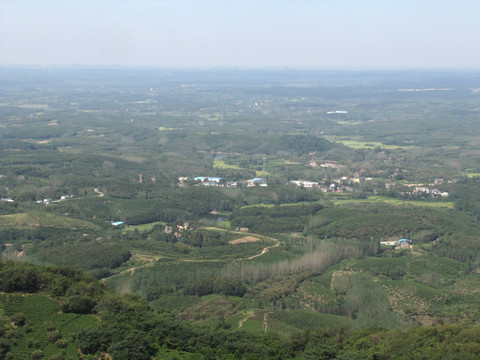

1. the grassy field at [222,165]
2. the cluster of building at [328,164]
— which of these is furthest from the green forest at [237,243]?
the grassy field at [222,165]

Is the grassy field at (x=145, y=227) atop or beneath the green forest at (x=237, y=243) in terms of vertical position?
beneath

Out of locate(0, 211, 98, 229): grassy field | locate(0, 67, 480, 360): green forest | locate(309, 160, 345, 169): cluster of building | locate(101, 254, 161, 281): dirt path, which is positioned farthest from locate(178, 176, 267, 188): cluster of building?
locate(101, 254, 161, 281): dirt path

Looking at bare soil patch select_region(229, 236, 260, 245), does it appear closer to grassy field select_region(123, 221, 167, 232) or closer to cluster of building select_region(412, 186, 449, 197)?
grassy field select_region(123, 221, 167, 232)

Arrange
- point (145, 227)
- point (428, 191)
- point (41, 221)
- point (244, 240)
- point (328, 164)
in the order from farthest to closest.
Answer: point (328, 164), point (428, 191), point (145, 227), point (41, 221), point (244, 240)

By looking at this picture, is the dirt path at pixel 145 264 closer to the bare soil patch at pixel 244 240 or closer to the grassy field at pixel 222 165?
the bare soil patch at pixel 244 240

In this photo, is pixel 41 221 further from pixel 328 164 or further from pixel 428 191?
pixel 328 164

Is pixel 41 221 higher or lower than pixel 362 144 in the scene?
higher

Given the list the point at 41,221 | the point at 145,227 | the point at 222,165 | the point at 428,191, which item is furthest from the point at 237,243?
the point at 222,165

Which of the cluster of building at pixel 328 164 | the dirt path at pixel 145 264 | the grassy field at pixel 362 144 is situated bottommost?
the cluster of building at pixel 328 164

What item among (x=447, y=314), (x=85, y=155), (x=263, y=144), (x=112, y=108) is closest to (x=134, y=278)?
(x=447, y=314)

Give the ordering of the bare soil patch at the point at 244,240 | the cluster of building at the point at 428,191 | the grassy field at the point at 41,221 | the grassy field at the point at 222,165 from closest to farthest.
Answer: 1. the bare soil patch at the point at 244,240
2. the grassy field at the point at 41,221
3. the cluster of building at the point at 428,191
4. the grassy field at the point at 222,165

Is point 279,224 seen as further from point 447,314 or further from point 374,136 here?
point 374,136
